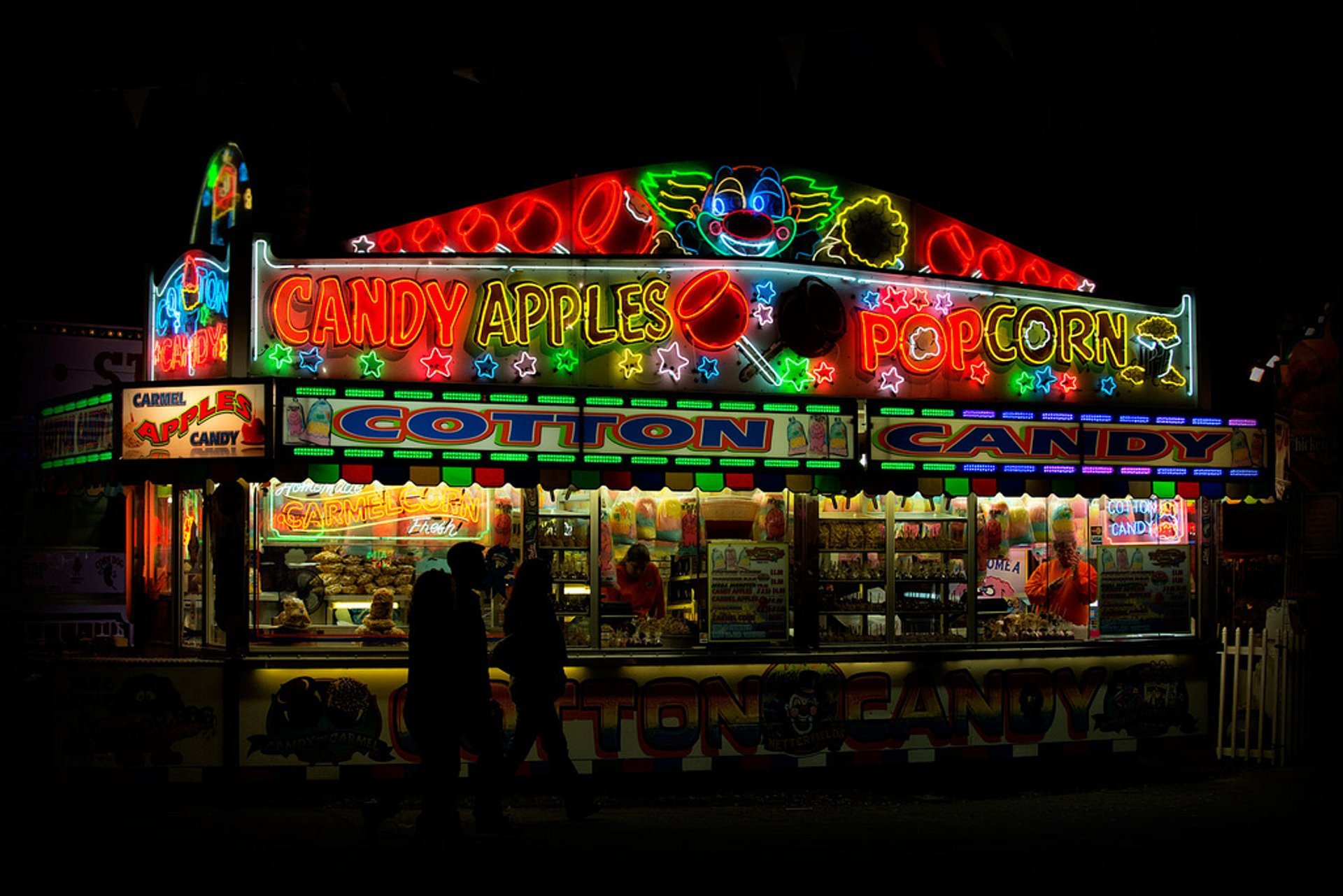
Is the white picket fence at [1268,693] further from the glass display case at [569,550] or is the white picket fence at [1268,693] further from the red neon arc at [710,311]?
the glass display case at [569,550]

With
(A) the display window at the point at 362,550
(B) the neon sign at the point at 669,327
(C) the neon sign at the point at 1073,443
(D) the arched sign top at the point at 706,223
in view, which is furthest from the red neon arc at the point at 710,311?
(A) the display window at the point at 362,550

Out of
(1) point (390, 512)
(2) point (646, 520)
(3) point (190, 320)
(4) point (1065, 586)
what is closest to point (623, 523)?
(2) point (646, 520)

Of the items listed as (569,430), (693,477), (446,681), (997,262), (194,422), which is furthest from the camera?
(997,262)

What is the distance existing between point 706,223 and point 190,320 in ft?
15.3

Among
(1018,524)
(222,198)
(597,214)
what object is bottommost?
(1018,524)

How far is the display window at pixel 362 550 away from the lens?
454 inches

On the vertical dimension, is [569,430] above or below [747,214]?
below

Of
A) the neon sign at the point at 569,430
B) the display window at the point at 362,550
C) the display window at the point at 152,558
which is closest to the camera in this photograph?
the neon sign at the point at 569,430

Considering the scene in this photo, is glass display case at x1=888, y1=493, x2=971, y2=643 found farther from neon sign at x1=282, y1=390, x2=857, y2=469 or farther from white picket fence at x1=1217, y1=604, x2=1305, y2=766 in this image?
white picket fence at x1=1217, y1=604, x2=1305, y2=766

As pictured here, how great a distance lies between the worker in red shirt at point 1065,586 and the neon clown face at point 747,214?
14.2ft

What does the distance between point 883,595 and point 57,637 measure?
10.6 metres

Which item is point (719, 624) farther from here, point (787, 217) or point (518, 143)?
point (518, 143)

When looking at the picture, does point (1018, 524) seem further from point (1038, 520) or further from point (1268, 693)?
point (1268, 693)

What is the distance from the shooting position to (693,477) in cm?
1128
